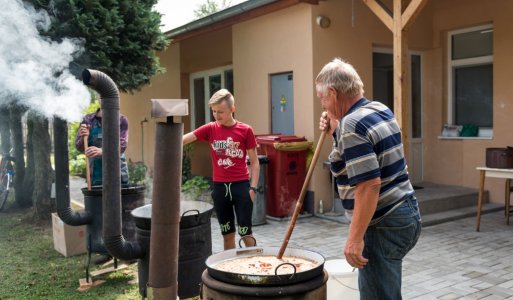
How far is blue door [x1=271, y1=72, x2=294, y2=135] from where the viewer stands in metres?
8.13

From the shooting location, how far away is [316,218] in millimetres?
7504

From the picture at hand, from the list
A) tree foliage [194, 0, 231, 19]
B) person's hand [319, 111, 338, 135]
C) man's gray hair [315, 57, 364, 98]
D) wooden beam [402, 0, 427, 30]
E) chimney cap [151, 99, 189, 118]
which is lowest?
person's hand [319, 111, 338, 135]

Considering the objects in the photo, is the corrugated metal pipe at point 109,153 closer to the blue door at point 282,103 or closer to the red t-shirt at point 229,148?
the red t-shirt at point 229,148

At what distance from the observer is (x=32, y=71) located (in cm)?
518

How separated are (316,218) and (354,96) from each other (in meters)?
5.24

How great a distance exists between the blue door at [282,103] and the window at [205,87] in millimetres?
2439

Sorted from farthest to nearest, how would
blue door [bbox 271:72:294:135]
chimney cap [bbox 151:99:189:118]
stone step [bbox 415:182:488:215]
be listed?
blue door [bbox 271:72:294:135], stone step [bbox 415:182:488:215], chimney cap [bbox 151:99:189:118]

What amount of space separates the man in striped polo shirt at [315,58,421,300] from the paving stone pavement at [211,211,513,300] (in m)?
1.91

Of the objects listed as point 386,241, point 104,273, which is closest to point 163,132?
point 386,241

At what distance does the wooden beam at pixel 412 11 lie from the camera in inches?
228

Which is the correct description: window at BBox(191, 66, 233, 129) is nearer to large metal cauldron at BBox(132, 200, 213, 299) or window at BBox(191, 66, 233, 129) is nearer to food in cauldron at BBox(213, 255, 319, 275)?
large metal cauldron at BBox(132, 200, 213, 299)

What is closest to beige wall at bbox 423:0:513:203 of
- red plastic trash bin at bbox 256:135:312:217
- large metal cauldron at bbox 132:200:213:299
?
red plastic trash bin at bbox 256:135:312:217

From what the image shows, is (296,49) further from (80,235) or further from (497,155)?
(80,235)

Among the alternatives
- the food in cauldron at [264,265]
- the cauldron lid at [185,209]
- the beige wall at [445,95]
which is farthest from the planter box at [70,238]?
the beige wall at [445,95]
